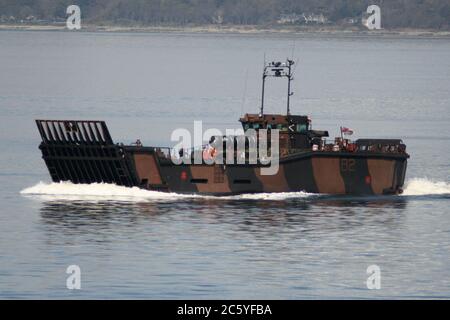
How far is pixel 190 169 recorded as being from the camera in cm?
8612

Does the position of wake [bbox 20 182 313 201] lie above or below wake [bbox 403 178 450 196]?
above

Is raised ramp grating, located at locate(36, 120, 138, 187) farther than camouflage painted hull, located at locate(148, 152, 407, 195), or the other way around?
camouflage painted hull, located at locate(148, 152, 407, 195)

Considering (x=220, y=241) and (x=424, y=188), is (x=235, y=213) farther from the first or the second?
(x=424, y=188)

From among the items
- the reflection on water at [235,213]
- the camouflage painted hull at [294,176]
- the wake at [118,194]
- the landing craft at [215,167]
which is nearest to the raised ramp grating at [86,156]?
the landing craft at [215,167]

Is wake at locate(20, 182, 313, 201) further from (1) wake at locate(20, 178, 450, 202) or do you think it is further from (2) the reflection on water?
(2) the reflection on water

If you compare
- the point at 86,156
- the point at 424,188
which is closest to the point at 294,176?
the point at 424,188

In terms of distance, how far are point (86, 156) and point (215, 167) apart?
6662 mm

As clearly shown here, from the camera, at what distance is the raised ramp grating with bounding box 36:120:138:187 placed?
282 ft

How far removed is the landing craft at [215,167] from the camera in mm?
86062

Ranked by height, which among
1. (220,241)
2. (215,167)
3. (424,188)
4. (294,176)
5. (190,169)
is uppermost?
(215,167)

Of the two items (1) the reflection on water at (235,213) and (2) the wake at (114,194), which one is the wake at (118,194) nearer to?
(2) the wake at (114,194)

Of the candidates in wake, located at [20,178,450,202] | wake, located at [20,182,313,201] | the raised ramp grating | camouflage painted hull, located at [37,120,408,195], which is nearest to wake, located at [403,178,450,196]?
camouflage painted hull, located at [37,120,408,195]

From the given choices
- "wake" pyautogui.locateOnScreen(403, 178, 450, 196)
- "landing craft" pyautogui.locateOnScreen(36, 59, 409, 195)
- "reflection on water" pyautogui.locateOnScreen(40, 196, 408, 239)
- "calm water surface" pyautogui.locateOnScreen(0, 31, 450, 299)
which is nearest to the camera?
"calm water surface" pyautogui.locateOnScreen(0, 31, 450, 299)
